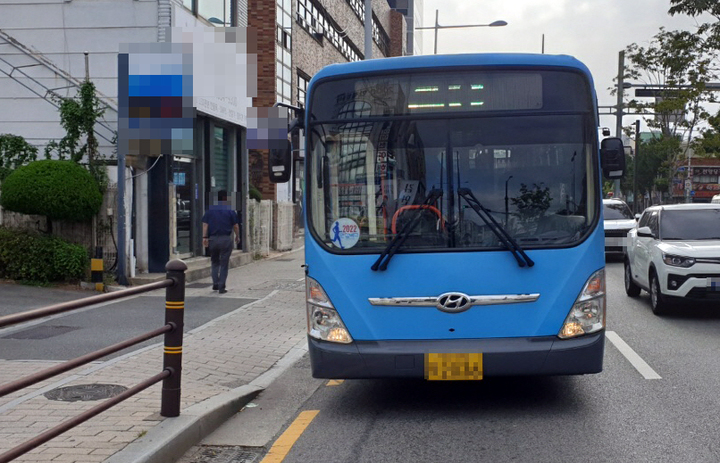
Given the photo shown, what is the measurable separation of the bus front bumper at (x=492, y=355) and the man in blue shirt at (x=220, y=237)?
888 cm

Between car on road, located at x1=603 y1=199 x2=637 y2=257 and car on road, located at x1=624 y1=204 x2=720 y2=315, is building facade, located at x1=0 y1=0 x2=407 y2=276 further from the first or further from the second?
car on road, located at x1=603 y1=199 x2=637 y2=257

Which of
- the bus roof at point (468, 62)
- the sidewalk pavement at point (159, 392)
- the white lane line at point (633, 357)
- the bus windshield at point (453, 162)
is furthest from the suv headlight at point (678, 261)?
the bus roof at point (468, 62)

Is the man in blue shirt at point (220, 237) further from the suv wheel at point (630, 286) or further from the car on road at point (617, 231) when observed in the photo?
the car on road at point (617, 231)

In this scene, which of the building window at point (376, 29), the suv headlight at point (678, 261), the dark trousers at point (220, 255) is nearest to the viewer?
the suv headlight at point (678, 261)

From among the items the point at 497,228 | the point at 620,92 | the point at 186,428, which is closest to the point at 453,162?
the point at 497,228

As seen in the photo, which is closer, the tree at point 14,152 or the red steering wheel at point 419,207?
the red steering wheel at point 419,207

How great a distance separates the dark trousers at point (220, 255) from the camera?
15031mm

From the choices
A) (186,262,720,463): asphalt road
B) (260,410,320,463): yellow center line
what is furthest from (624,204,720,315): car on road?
(260,410,320,463): yellow center line

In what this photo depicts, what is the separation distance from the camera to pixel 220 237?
15188mm

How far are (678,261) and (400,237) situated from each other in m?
6.58

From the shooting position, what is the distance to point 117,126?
52.3ft

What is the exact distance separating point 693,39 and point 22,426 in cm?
3069

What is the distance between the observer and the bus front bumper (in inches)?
246

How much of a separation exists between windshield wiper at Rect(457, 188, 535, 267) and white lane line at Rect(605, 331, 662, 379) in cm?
243
